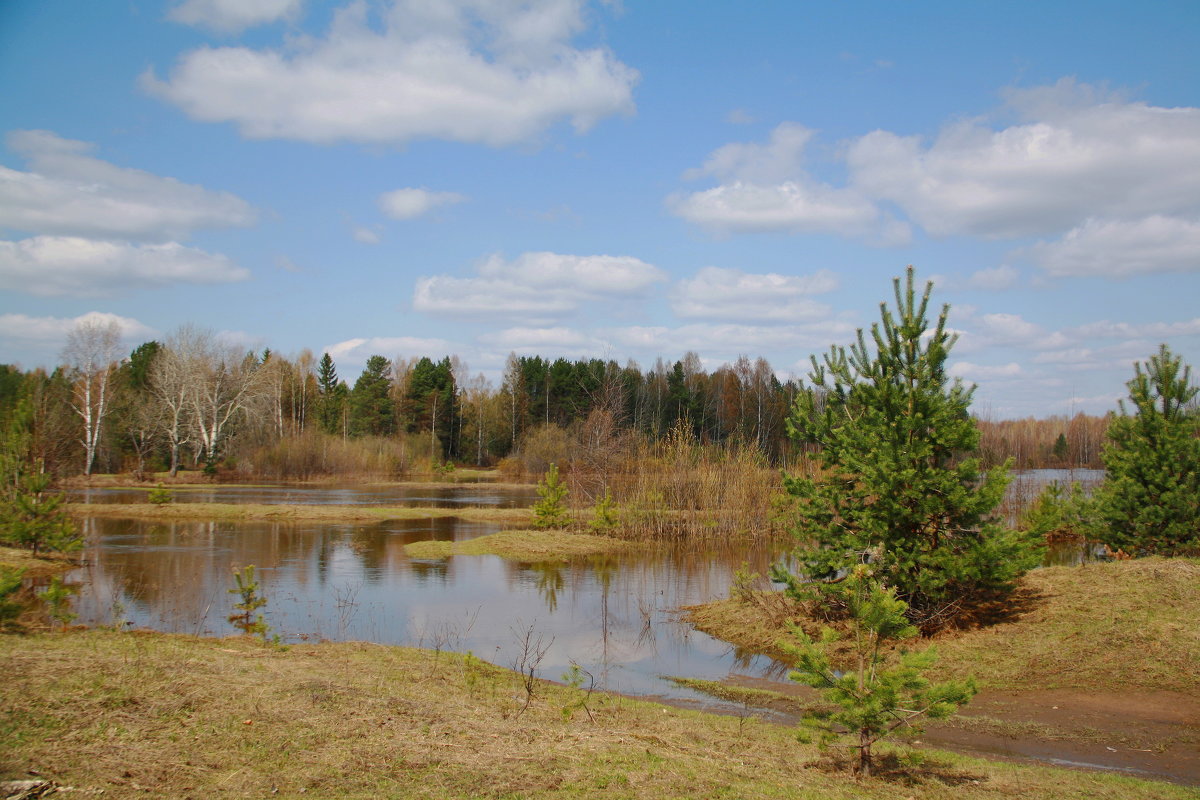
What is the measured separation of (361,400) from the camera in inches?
2970

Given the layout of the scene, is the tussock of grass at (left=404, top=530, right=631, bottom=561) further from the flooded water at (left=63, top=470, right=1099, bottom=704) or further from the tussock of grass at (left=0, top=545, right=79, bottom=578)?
the tussock of grass at (left=0, top=545, right=79, bottom=578)

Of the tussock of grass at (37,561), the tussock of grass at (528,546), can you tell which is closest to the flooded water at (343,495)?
the tussock of grass at (528,546)

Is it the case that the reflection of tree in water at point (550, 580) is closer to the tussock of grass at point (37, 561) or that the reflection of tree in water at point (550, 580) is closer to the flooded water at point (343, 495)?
the tussock of grass at point (37, 561)

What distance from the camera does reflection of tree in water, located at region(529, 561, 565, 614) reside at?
729 inches

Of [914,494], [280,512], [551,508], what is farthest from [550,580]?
[280,512]

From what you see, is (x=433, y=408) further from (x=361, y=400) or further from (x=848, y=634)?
(x=848, y=634)

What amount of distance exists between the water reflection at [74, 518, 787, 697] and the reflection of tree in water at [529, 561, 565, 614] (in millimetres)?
53

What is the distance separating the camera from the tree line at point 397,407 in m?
54.2

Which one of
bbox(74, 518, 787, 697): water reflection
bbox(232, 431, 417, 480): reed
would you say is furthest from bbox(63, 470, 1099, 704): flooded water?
bbox(232, 431, 417, 480): reed

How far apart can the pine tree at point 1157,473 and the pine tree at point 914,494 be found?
202 inches

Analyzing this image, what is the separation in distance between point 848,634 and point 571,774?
839 cm

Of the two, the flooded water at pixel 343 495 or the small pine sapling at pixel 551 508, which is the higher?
the small pine sapling at pixel 551 508

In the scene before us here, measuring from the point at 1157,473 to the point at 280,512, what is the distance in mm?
30613

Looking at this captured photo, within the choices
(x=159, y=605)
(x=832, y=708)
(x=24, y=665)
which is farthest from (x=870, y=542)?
(x=159, y=605)
